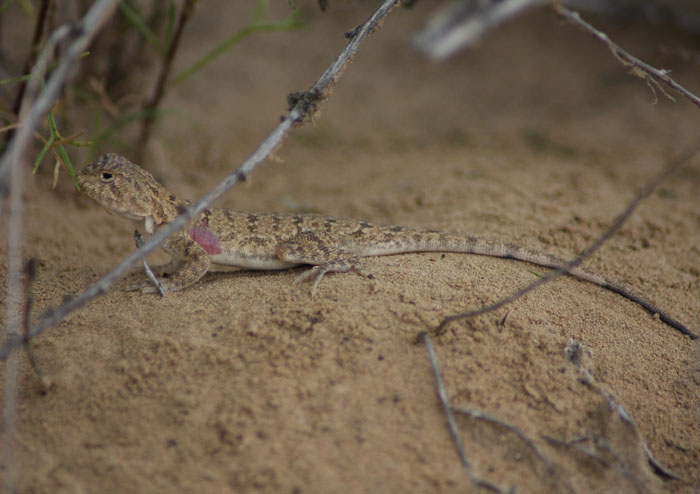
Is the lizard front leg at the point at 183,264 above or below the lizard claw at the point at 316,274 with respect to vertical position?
above

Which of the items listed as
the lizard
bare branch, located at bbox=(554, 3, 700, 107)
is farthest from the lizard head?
bare branch, located at bbox=(554, 3, 700, 107)

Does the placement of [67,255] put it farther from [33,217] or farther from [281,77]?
[281,77]

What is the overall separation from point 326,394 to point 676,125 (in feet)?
23.3

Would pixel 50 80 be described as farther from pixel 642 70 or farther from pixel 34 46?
pixel 642 70

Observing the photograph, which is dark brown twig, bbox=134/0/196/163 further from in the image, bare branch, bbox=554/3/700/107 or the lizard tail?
bare branch, bbox=554/3/700/107

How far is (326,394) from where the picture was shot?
8.62 ft

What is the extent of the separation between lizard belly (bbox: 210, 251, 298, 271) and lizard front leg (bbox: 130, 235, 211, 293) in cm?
16

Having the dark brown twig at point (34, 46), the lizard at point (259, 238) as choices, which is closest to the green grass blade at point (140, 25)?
the dark brown twig at point (34, 46)

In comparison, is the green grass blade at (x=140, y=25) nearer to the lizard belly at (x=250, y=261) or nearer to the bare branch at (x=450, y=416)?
the lizard belly at (x=250, y=261)

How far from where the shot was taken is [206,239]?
4.13 meters

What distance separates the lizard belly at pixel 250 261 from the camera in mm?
4129

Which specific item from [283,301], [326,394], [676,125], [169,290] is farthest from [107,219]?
[676,125]

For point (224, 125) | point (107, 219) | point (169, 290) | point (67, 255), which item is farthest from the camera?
point (224, 125)

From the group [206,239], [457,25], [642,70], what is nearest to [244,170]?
[206,239]
